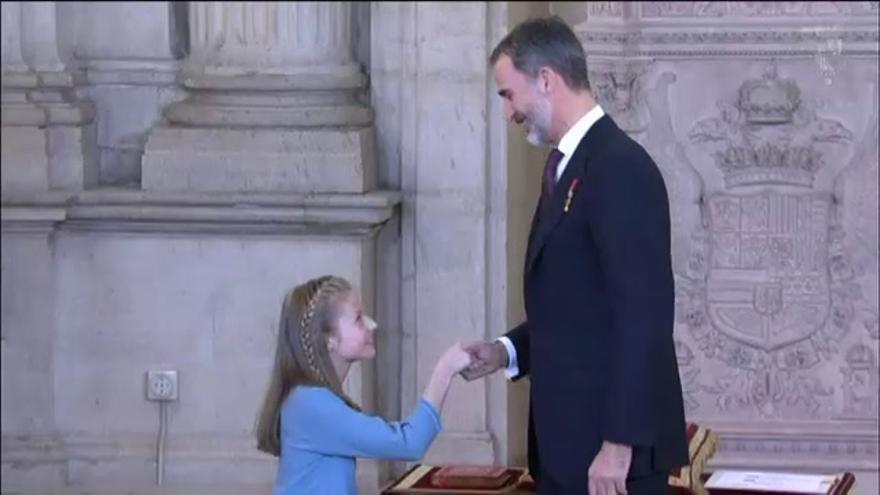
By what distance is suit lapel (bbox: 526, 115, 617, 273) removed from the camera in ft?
17.1

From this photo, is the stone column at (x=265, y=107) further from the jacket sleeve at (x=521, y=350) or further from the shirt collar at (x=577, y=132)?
the shirt collar at (x=577, y=132)

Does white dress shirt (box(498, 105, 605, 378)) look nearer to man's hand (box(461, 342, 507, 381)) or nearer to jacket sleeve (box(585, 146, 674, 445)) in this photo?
jacket sleeve (box(585, 146, 674, 445))

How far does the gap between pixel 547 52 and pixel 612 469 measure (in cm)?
93

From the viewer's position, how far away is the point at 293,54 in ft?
26.6

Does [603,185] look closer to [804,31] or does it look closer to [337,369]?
[337,369]

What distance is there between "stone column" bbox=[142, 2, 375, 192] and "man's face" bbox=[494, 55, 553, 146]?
2.68 m

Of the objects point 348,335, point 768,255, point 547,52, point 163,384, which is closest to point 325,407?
point 348,335

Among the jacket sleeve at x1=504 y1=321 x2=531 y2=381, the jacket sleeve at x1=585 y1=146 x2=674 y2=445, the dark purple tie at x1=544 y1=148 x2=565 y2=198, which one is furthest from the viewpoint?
the jacket sleeve at x1=504 y1=321 x2=531 y2=381

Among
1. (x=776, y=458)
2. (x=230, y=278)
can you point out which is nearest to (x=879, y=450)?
(x=776, y=458)

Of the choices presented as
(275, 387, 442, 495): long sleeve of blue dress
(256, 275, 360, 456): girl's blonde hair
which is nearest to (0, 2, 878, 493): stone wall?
(256, 275, 360, 456): girl's blonde hair

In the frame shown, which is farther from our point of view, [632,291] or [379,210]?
[379,210]

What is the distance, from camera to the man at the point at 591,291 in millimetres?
5043

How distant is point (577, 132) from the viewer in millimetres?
5266

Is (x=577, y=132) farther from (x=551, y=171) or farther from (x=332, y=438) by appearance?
(x=332, y=438)
